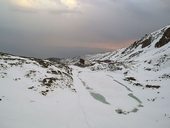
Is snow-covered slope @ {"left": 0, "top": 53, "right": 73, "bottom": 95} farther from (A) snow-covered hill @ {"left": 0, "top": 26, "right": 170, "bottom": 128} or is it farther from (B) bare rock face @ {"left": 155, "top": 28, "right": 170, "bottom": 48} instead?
(B) bare rock face @ {"left": 155, "top": 28, "right": 170, "bottom": 48}

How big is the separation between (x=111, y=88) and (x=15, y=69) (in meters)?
15.4

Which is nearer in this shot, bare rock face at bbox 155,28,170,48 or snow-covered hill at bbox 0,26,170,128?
snow-covered hill at bbox 0,26,170,128

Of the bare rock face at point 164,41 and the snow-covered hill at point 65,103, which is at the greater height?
the bare rock face at point 164,41

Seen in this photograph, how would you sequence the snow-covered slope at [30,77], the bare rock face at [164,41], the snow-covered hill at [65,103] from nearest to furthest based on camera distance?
the snow-covered hill at [65,103]
the snow-covered slope at [30,77]
the bare rock face at [164,41]

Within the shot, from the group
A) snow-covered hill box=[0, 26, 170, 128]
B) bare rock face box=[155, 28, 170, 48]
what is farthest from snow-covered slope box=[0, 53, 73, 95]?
bare rock face box=[155, 28, 170, 48]

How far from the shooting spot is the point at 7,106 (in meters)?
22.2

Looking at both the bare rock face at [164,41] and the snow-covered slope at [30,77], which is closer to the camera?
the snow-covered slope at [30,77]

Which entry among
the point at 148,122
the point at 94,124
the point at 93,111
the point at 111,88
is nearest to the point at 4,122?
the point at 94,124

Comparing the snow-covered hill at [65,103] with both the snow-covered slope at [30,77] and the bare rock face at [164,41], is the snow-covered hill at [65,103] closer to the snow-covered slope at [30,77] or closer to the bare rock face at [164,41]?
the snow-covered slope at [30,77]

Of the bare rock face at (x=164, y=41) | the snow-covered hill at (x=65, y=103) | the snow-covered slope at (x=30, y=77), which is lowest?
the snow-covered hill at (x=65, y=103)

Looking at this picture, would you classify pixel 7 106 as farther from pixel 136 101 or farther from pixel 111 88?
pixel 111 88

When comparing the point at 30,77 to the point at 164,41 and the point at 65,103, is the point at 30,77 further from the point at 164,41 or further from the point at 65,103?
the point at 164,41

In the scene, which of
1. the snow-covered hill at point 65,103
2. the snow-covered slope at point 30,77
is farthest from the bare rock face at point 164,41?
the snow-covered slope at point 30,77

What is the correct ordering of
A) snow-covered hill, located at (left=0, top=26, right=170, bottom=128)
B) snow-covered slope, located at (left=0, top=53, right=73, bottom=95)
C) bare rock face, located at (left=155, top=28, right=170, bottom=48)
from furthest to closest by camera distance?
bare rock face, located at (left=155, top=28, right=170, bottom=48)
snow-covered slope, located at (left=0, top=53, right=73, bottom=95)
snow-covered hill, located at (left=0, top=26, right=170, bottom=128)
